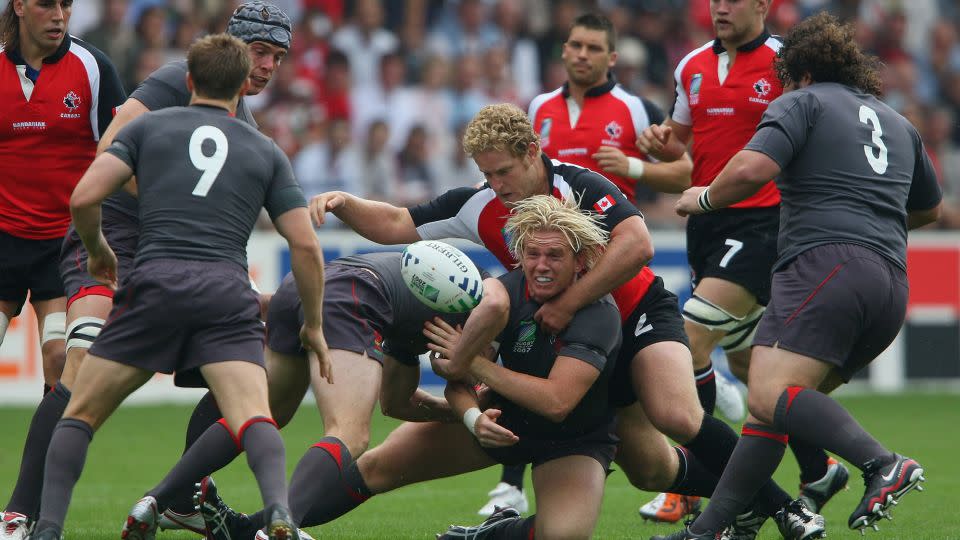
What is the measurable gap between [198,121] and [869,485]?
299 cm

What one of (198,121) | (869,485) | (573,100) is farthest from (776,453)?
(573,100)

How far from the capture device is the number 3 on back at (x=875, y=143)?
5.85 meters

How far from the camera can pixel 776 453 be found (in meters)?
5.80

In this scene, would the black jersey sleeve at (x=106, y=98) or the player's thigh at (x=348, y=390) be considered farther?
the black jersey sleeve at (x=106, y=98)

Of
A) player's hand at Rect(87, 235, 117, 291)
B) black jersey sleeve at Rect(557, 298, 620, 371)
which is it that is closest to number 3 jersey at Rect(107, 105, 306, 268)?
player's hand at Rect(87, 235, 117, 291)

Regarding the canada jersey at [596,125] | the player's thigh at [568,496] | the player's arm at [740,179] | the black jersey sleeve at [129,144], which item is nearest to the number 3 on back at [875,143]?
the player's arm at [740,179]

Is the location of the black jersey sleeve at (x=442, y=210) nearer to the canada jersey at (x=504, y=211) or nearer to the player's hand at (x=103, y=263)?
the canada jersey at (x=504, y=211)

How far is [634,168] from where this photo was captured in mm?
7992

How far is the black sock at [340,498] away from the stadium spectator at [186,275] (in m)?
0.51

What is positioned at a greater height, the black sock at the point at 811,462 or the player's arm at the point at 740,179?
the player's arm at the point at 740,179

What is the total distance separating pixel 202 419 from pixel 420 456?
110 centimetres

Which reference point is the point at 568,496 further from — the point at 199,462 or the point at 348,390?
the point at 199,462

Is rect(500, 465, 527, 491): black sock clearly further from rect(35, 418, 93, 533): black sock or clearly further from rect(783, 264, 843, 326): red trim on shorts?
rect(35, 418, 93, 533): black sock

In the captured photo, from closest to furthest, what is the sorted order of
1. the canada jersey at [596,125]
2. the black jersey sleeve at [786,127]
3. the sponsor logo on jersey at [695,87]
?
the black jersey sleeve at [786,127]
the sponsor logo on jersey at [695,87]
the canada jersey at [596,125]
